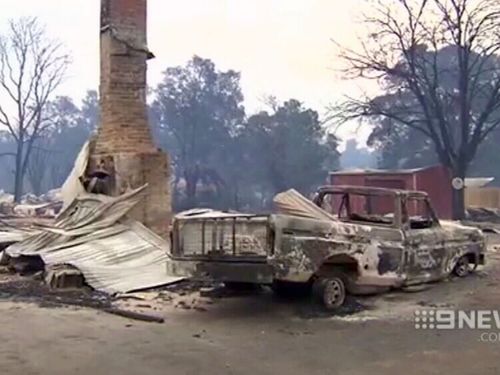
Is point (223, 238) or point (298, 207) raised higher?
point (298, 207)

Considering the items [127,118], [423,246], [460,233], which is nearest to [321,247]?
[423,246]

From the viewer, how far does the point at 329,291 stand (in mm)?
9914

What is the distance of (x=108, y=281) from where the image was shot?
12.0 m

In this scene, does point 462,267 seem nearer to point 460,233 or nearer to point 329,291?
point 460,233

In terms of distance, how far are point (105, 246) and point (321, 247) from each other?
5.06m

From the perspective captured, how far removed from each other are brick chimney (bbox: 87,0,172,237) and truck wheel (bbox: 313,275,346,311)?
557cm

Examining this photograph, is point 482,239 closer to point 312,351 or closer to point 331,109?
point 312,351

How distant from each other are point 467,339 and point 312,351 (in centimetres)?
179

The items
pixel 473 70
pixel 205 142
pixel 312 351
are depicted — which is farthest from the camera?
pixel 205 142

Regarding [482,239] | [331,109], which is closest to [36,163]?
[331,109]

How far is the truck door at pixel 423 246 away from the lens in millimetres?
10984

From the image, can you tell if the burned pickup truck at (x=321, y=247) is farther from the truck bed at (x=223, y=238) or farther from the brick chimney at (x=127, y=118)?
the brick chimney at (x=127, y=118)

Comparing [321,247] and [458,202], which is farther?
[458,202]

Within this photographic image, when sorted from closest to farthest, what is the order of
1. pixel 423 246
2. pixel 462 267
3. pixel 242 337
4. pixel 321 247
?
pixel 242 337 → pixel 321 247 → pixel 423 246 → pixel 462 267
